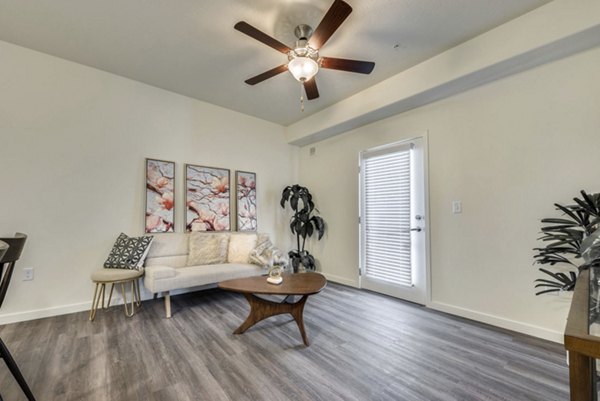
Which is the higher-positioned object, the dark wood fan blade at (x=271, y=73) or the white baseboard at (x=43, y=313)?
the dark wood fan blade at (x=271, y=73)

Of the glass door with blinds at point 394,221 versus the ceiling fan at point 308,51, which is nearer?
the ceiling fan at point 308,51

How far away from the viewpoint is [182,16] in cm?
227

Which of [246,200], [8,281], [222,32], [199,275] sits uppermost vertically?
[222,32]

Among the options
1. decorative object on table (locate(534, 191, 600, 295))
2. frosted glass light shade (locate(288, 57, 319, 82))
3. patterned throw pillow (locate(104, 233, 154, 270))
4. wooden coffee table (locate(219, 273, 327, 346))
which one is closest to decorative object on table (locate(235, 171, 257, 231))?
patterned throw pillow (locate(104, 233, 154, 270))

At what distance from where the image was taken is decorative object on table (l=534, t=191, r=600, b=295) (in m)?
1.81

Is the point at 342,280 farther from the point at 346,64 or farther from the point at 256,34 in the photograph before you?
the point at 256,34

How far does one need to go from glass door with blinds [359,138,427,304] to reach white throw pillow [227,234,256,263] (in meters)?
1.70

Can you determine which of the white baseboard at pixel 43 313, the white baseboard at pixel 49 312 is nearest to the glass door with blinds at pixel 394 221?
the white baseboard at pixel 49 312

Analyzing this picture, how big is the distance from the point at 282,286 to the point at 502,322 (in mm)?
2205

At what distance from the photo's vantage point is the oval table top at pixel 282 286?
2234 mm

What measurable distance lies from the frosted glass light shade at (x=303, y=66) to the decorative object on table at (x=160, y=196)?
232 cm

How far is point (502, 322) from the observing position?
2516mm

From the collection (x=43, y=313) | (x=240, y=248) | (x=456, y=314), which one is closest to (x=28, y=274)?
(x=43, y=313)

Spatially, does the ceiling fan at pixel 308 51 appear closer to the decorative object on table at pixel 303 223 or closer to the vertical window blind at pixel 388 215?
the vertical window blind at pixel 388 215
